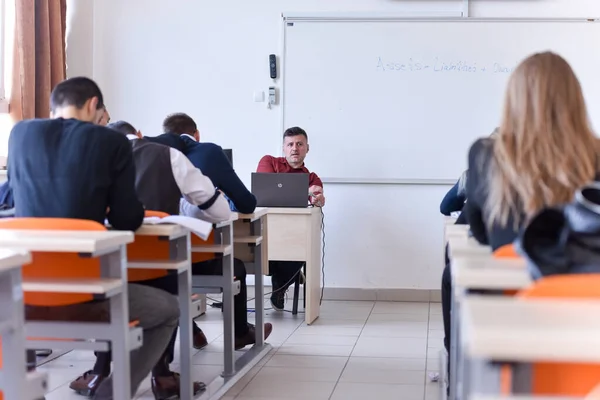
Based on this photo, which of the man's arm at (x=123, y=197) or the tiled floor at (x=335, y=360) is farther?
the tiled floor at (x=335, y=360)

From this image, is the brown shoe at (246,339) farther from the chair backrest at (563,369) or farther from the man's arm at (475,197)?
the chair backrest at (563,369)

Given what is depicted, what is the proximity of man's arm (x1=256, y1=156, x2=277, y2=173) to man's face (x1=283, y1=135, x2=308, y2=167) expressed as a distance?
0.52ft

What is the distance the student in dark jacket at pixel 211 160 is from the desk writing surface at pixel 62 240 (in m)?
1.48

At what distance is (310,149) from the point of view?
5.88 meters

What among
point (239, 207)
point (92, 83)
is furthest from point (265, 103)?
point (92, 83)

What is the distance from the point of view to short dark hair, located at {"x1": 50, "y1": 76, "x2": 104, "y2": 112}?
9.24ft

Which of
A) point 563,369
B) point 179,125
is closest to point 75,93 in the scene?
point 179,125

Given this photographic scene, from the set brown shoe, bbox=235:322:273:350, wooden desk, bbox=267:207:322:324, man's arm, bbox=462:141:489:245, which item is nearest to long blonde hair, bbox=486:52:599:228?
man's arm, bbox=462:141:489:245

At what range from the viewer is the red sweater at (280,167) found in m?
5.62

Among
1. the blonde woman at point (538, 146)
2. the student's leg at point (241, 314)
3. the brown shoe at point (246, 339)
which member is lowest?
the brown shoe at point (246, 339)

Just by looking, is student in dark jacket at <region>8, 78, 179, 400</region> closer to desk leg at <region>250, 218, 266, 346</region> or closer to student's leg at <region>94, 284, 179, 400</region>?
student's leg at <region>94, 284, 179, 400</region>

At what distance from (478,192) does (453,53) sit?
138 inches

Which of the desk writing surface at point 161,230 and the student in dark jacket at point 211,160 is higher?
the student in dark jacket at point 211,160

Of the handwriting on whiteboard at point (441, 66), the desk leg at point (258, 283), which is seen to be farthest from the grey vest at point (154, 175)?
the handwriting on whiteboard at point (441, 66)
